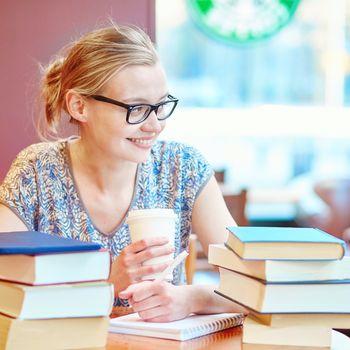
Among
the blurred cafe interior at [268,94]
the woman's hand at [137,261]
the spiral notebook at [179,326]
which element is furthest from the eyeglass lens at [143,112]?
the blurred cafe interior at [268,94]

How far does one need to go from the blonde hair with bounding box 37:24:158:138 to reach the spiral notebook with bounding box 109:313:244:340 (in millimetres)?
708

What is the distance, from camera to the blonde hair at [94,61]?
2.25 meters

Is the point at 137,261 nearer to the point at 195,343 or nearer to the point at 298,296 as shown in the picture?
the point at 195,343

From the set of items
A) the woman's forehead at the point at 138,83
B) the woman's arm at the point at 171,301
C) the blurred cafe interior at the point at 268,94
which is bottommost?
the woman's arm at the point at 171,301

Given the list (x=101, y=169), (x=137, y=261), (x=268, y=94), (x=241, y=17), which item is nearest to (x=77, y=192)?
(x=101, y=169)

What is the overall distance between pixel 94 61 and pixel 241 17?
6108 millimetres

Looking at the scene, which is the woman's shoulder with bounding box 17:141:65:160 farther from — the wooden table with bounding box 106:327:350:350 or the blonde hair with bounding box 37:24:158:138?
the wooden table with bounding box 106:327:350:350

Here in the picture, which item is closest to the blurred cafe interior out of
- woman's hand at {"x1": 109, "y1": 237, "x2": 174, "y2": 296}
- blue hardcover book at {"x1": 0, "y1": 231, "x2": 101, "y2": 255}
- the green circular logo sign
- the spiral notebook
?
the green circular logo sign

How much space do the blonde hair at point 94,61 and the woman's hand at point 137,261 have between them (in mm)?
545

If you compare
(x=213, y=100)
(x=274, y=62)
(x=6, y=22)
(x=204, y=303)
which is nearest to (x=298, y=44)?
(x=274, y=62)

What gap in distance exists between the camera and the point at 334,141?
9164mm

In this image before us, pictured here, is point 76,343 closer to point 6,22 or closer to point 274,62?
point 6,22

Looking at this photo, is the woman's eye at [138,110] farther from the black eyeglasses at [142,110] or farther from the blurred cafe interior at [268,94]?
the blurred cafe interior at [268,94]

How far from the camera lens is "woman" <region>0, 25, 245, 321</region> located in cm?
221
